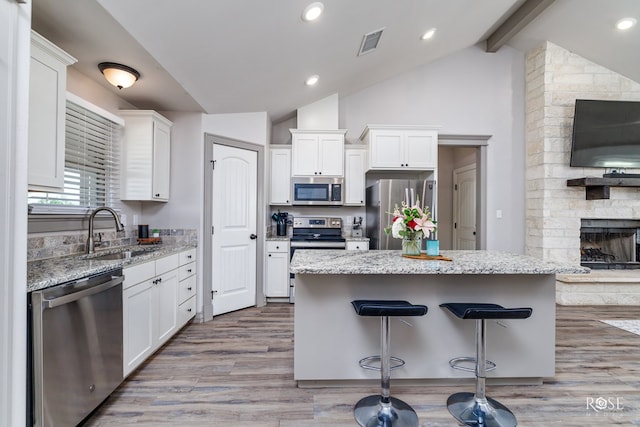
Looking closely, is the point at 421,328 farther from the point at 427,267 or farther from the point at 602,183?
the point at 602,183

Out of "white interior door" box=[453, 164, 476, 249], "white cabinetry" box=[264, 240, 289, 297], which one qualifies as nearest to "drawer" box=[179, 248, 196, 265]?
"white cabinetry" box=[264, 240, 289, 297]

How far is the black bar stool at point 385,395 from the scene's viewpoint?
1.63 meters

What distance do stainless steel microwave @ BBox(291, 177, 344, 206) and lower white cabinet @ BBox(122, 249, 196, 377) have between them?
1600 millimetres

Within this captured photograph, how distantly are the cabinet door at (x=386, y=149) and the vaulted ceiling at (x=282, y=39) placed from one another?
0.83 meters

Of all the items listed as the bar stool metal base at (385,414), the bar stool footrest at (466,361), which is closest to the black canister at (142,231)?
the bar stool metal base at (385,414)

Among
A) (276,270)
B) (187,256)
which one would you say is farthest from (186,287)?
(276,270)

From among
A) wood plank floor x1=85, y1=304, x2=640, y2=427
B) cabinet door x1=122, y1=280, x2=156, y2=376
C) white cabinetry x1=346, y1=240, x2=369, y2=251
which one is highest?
white cabinetry x1=346, y1=240, x2=369, y2=251

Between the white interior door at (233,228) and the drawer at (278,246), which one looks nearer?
the white interior door at (233,228)

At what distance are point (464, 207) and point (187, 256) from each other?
463cm

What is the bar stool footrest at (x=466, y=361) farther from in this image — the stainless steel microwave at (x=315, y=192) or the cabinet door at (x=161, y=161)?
the cabinet door at (x=161, y=161)

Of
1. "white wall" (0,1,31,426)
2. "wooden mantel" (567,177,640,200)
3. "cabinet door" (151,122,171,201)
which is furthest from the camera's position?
"wooden mantel" (567,177,640,200)

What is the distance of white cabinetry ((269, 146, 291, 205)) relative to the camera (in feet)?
13.6

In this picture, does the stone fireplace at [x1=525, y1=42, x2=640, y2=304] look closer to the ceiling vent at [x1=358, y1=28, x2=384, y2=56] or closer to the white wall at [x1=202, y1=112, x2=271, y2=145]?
the ceiling vent at [x1=358, y1=28, x2=384, y2=56]

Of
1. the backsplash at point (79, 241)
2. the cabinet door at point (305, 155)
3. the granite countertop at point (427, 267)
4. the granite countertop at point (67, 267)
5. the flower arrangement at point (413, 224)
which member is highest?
the cabinet door at point (305, 155)
